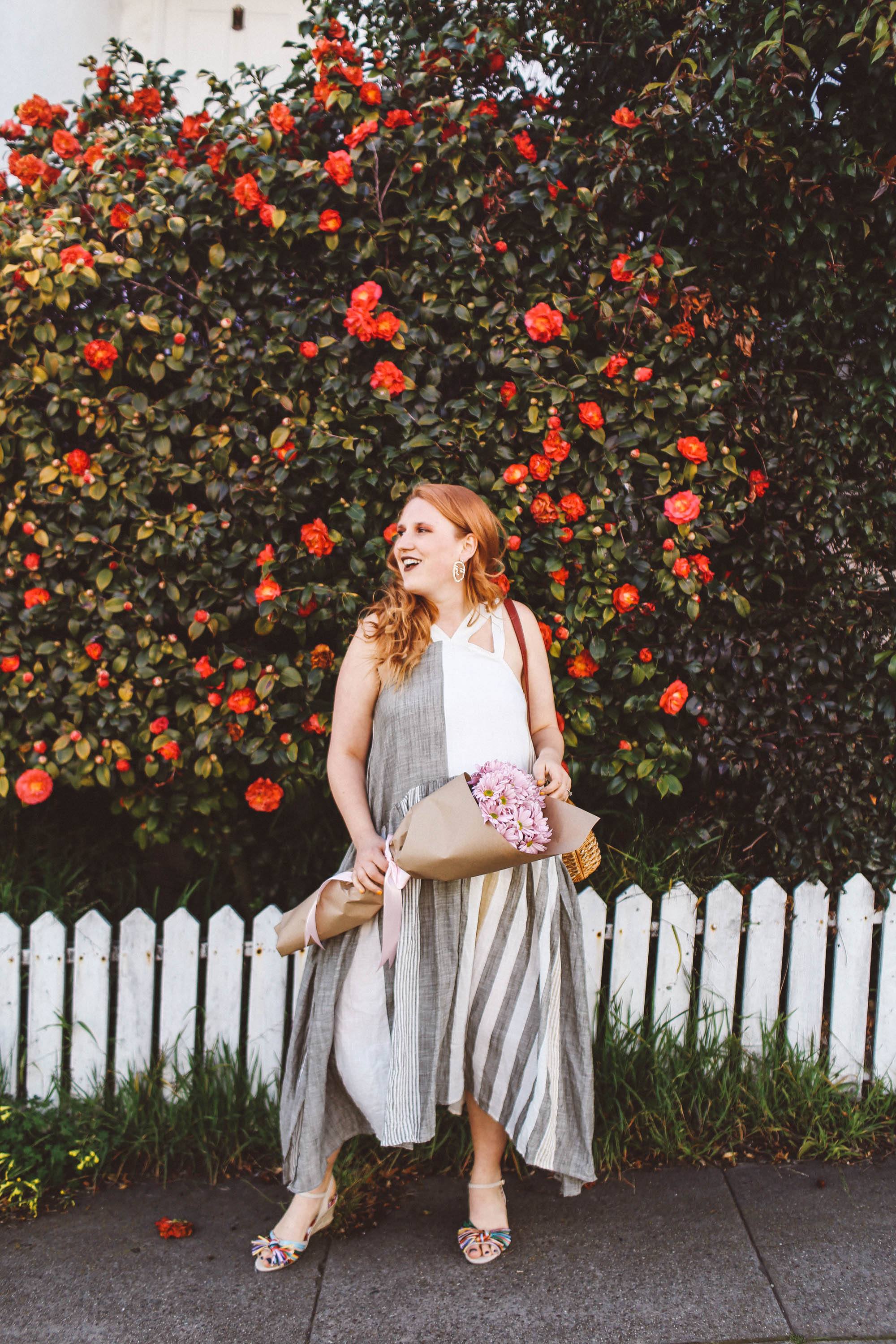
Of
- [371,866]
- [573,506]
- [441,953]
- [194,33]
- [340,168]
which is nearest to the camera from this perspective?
[371,866]

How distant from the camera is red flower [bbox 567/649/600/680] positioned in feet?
8.23

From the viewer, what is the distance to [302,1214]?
209 centimetres

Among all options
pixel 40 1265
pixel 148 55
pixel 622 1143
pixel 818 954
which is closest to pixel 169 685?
pixel 40 1265

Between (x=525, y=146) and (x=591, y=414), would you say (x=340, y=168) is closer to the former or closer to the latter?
(x=525, y=146)

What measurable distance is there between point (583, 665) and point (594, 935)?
2.51 ft

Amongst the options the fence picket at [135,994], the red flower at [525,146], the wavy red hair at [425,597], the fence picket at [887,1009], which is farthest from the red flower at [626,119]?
the fence picket at [135,994]

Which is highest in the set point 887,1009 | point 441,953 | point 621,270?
point 621,270

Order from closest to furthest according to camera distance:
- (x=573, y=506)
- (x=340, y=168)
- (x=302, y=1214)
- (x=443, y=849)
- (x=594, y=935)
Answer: (x=443, y=849) → (x=302, y=1214) → (x=340, y=168) → (x=573, y=506) → (x=594, y=935)

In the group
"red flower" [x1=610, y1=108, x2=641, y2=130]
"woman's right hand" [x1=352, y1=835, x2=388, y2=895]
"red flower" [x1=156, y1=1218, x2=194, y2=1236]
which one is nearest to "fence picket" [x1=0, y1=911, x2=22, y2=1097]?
"red flower" [x1=156, y1=1218, x2=194, y2=1236]

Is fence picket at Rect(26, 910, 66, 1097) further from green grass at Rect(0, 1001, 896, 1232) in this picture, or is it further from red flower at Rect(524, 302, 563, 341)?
red flower at Rect(524, 302, 563, 341)

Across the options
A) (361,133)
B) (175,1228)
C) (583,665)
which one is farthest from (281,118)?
(175,1228)

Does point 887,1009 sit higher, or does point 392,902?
point 392,902

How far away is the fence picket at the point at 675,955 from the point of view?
2.55 meters

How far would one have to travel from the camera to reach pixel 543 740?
2143 mm
